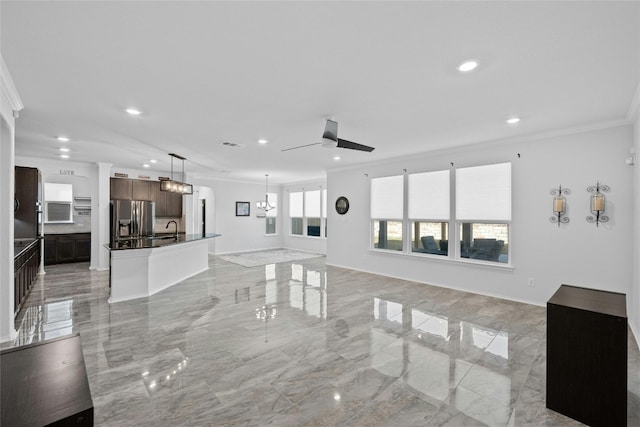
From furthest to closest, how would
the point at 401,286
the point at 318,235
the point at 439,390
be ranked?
1. the point at 318,235
2. the point at 401,286
3. the point at 439,390

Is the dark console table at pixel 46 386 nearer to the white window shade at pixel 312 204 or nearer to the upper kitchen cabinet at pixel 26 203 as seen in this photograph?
the upper kitchen cabinet at pixel 26 203

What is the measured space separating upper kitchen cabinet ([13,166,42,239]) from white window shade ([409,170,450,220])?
7.80 metres

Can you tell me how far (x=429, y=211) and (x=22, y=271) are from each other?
706 centimetres

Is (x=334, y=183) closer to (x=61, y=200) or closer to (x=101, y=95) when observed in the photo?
(x=101, y=95)

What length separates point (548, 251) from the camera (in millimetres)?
4637

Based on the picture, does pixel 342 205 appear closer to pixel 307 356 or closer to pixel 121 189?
pixel 307 356

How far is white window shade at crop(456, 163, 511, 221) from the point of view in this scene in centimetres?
511

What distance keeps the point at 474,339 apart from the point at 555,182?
114 inches

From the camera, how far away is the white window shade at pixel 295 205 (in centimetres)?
1148

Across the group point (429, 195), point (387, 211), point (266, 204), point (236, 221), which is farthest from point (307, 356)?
point (236, 221)

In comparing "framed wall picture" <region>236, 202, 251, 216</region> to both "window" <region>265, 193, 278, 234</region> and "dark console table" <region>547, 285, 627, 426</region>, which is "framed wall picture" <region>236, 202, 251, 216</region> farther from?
"dark console table" <region>547, 285, 627, 426</region>

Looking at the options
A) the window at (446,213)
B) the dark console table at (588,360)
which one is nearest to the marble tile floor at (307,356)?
the dark console table at (588,360)

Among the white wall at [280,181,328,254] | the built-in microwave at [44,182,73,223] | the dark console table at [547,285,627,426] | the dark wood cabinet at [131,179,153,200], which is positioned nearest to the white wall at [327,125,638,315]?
the dark console table at [547,285,627,426]

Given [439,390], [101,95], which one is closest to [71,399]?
[439,390]
